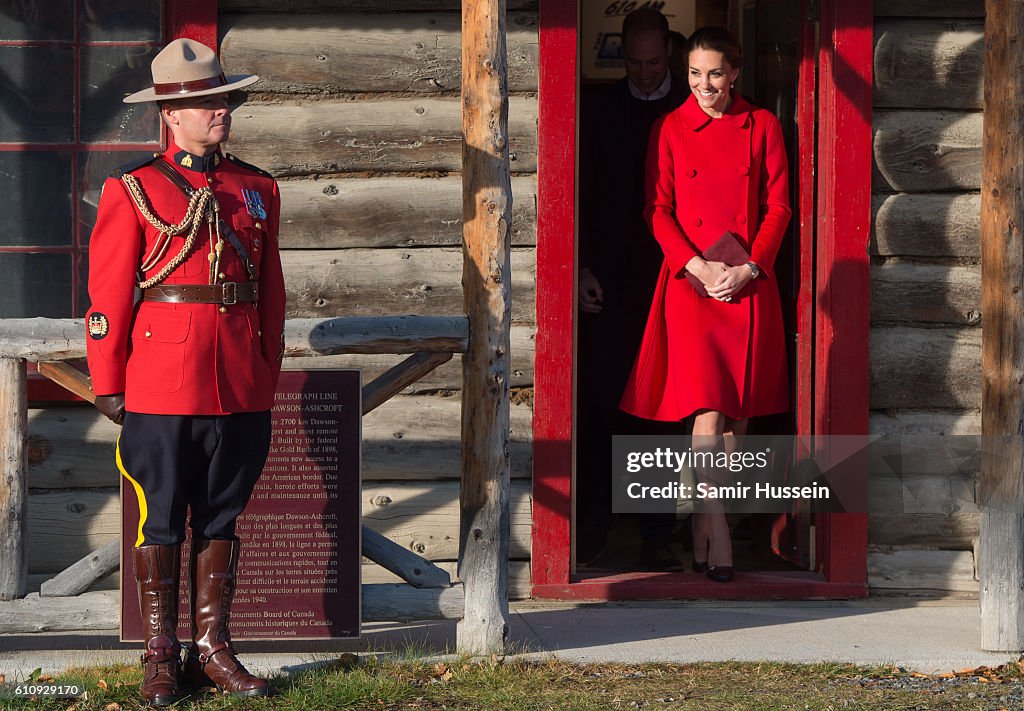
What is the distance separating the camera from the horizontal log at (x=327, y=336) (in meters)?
5.06

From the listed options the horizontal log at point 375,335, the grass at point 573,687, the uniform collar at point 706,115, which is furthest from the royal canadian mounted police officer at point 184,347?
the uniform collar at point 706,115

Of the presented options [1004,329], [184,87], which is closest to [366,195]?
[184,87]

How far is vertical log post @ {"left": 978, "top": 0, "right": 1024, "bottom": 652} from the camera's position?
5.30m

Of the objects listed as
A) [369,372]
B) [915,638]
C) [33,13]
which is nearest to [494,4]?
[369,372]

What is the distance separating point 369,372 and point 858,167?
2.25 metres

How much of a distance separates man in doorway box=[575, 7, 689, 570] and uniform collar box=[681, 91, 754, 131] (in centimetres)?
53

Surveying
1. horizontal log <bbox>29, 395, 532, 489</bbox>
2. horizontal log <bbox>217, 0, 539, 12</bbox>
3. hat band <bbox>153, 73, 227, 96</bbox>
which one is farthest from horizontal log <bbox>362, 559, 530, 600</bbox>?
hat band <bbox>153, 73, 227, 96</bbox>

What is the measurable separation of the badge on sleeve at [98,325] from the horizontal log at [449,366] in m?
1.70

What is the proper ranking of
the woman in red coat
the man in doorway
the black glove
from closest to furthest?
the black glove < the woman in red coat < the man in doorway

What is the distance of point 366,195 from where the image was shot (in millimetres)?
6156

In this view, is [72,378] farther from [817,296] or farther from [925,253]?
[925,253]

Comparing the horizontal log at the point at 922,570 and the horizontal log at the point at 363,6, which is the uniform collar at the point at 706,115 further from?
the horizontal log at the point at 922,570

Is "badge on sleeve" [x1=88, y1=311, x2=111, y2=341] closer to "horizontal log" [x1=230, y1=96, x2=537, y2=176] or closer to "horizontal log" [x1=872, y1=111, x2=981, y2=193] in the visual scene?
"horizontal log" [x1=230, y1=96, x2=537, y2=176]

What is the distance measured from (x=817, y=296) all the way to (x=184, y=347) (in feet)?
9.75
